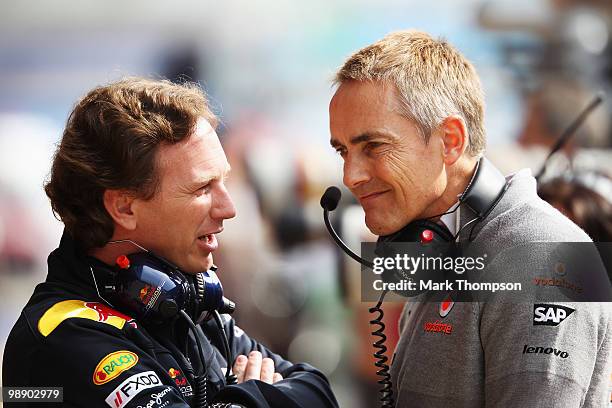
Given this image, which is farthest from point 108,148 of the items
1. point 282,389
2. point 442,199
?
point 442,199

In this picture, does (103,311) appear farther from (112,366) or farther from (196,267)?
(196,267)

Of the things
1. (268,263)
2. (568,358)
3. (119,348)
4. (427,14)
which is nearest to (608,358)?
(568,358)

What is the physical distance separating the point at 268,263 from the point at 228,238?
271mm

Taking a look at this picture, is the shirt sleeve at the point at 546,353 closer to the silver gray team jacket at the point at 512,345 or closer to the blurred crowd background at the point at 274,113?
the silver gray team jacket at the point at 512,345

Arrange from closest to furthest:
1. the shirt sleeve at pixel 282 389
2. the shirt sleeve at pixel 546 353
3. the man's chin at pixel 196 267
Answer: the shirt sleeve at pixel 546 353, the shirt sleeve at pixel 282 389, the man's chin at pixel 196 267

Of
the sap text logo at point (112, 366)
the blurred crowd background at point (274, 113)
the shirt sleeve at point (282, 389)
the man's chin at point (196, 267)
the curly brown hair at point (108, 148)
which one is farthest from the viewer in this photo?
the blurred crowd background at point (274, 113)

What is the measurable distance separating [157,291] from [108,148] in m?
0.42

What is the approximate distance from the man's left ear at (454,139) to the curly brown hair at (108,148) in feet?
2.34

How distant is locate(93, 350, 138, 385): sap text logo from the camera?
2.29 m

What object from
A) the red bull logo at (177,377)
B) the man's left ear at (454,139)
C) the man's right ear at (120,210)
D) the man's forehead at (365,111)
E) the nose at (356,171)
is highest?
the man's forehead at (365,111)

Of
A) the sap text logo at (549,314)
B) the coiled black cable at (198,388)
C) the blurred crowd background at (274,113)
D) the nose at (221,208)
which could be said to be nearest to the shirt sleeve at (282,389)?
the coiled black cable at (198,388)

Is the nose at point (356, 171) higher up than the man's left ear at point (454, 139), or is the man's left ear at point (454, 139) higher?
the man's left ear at point (454, 139)

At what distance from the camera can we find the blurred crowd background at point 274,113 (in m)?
5.02

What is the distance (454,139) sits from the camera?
254cm
